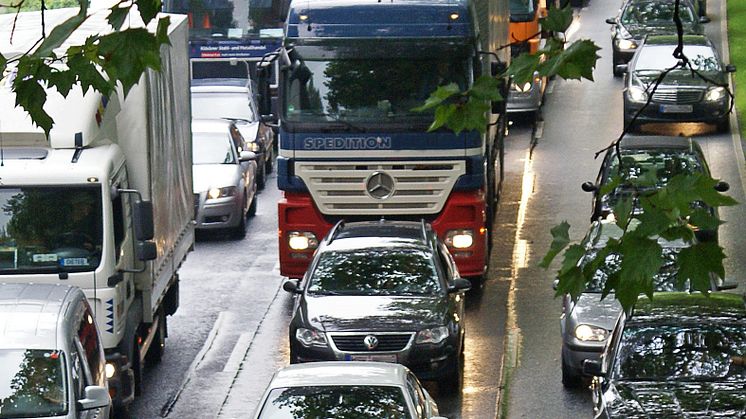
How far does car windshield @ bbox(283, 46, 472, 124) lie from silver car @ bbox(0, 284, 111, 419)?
22.9 feet

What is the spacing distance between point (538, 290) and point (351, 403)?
1016cm

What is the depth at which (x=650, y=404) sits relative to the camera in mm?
13398

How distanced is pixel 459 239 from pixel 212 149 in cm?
776

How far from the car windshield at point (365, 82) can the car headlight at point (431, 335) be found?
150 inches

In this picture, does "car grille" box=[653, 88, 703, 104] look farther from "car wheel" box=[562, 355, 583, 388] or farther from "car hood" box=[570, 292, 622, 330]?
"car wheel" box=[562, 355, 583, 388]

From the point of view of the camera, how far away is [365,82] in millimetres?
19859

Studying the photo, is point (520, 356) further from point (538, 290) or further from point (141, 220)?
point (141, 220)

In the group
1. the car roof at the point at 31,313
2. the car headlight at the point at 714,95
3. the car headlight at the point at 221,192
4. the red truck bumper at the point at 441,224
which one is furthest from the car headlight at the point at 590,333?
the car headlight at the point at 714,95

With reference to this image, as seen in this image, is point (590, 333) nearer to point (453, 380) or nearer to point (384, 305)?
point (453, 380)

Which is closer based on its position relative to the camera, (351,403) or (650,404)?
(351,403)

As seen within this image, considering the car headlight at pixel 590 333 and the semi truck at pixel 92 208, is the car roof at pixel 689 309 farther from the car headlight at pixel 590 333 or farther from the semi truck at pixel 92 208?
the semi truck at pixel 92 208

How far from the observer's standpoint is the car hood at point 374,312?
16719mm

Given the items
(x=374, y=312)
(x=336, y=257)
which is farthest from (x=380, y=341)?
(x=336, y=257)

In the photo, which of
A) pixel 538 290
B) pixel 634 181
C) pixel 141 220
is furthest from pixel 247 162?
pixel 634 181
